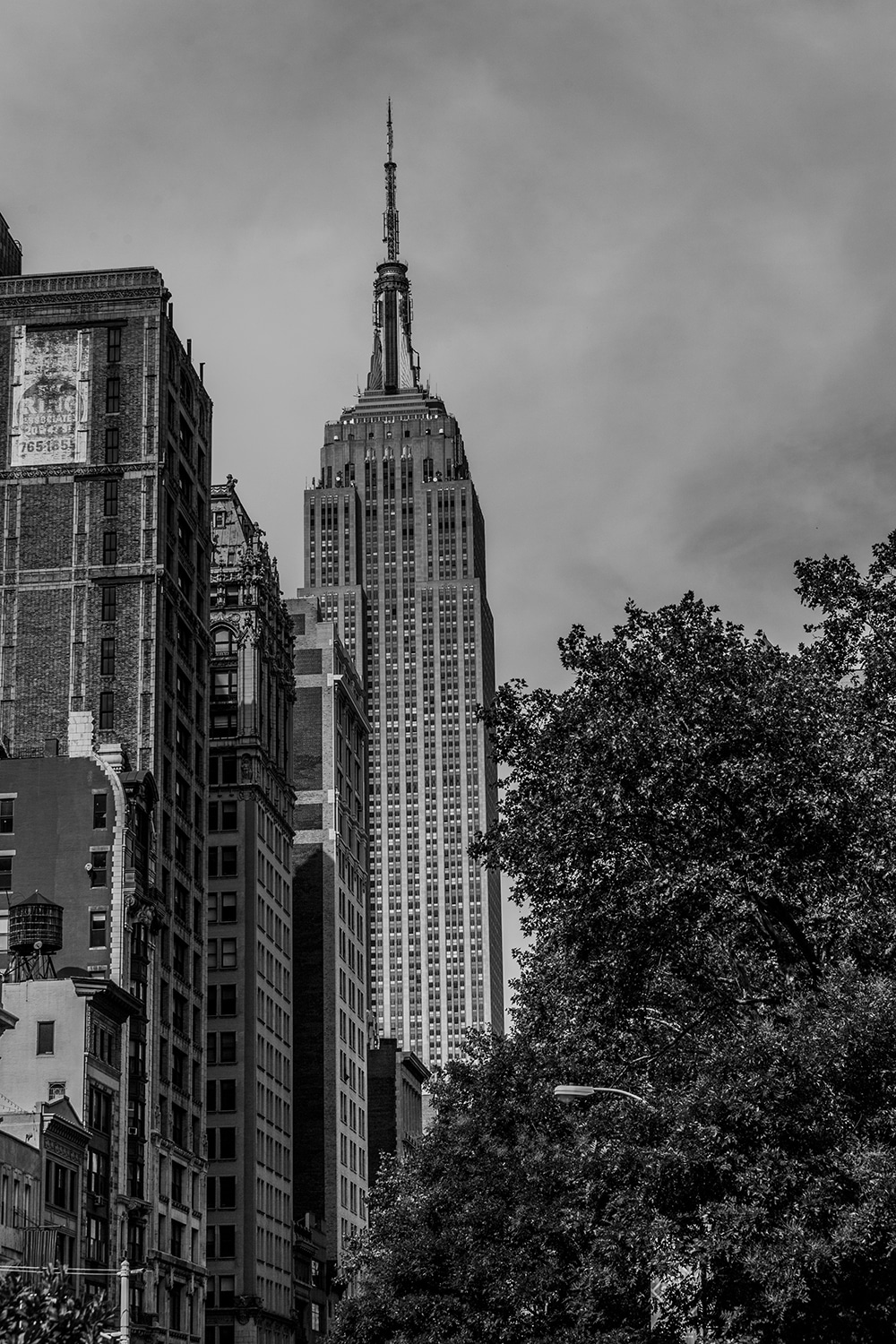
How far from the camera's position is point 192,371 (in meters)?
125

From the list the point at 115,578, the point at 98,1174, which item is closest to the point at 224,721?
the point at 115,578

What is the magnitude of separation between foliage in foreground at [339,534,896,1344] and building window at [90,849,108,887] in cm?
5696

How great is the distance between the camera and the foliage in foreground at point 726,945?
3294cm

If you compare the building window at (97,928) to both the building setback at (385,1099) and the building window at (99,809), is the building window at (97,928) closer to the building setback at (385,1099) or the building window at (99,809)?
the building window at (99,809)

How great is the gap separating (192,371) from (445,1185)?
73.4 meters

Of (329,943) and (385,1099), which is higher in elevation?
(329,943)

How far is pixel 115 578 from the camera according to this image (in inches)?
4412

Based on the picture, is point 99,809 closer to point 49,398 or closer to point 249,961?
point 49,398

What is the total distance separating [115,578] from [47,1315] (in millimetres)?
82840

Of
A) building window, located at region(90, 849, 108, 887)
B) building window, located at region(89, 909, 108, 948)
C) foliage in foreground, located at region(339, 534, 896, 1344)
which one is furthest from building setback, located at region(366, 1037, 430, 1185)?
foliage in foreground, located at region(339, 534, 896, 1344)

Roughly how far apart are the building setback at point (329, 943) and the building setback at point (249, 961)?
509 cm

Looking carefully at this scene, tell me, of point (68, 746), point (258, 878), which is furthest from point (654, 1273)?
point (258, 878)

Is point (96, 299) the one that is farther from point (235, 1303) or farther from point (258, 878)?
point (235, 1303)

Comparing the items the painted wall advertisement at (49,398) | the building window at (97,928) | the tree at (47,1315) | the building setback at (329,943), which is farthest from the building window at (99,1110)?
the tree at (47,1315)
